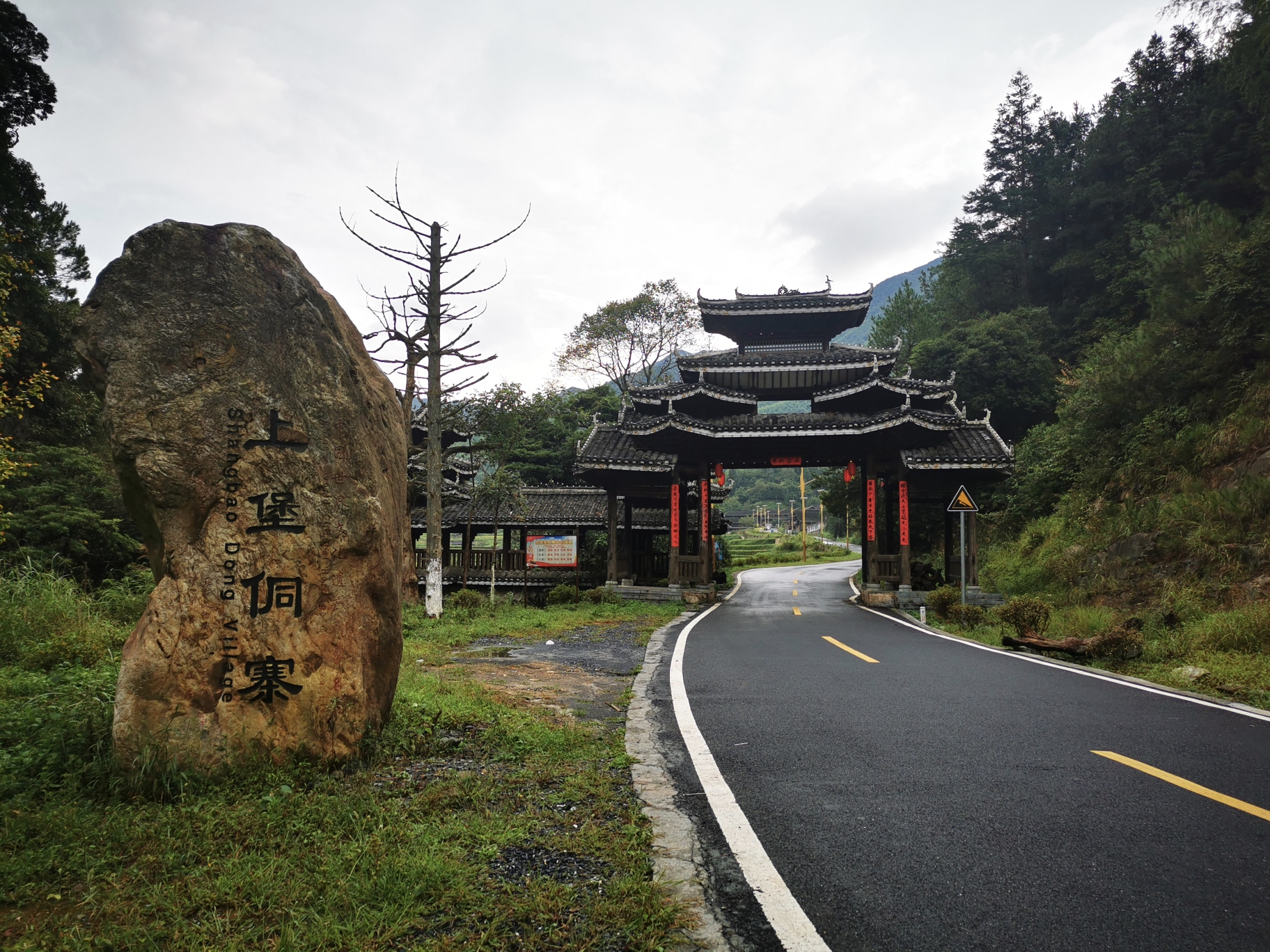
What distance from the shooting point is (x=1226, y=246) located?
14000mm

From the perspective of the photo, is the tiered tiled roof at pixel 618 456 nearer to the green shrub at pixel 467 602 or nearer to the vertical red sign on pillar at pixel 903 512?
the green shrub at pixel 467 602

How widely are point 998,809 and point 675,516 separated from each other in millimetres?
15312

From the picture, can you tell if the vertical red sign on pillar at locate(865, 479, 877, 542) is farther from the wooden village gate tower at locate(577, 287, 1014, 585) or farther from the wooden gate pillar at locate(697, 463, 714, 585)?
the wooden gate pillar at locate(697, 463, 714, 585)

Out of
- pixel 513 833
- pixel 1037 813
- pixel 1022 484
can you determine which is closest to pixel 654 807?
pixel 513 833

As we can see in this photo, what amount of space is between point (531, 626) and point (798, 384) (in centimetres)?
1282

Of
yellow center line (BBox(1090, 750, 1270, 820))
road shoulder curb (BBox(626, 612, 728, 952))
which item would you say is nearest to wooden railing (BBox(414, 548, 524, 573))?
road shoulder curb (BBox(626, 612, 728, 952))

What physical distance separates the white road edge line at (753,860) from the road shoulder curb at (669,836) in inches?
7.5

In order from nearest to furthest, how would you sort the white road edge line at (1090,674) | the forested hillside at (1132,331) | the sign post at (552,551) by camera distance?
1. the white road edge line at (1090,674)
2. the forested hillside at (1132,331)
3. the sign post at (552,551)

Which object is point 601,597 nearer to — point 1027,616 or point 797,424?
point 797,424

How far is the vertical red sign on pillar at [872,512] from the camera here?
18172 millimetres

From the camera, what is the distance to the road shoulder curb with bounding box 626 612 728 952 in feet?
8.01

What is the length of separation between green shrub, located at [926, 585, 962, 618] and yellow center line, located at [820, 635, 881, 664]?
434cm

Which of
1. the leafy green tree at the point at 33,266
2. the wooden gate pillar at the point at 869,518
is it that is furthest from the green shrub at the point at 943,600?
the leafy green tree at the point at 33,266

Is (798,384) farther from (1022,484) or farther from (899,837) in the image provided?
(899,837)
